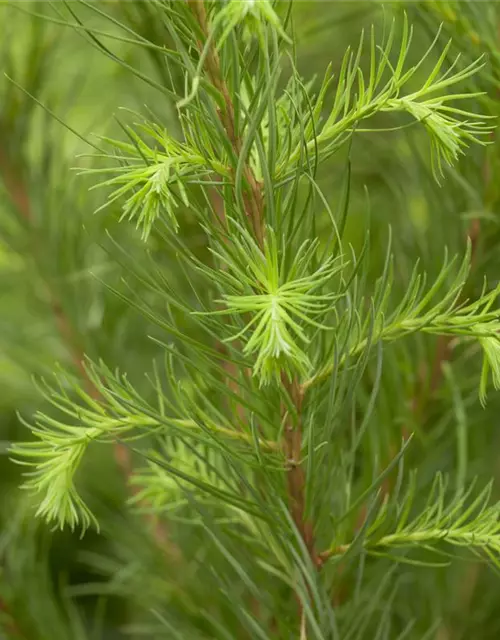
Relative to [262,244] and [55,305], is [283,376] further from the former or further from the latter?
[55,305]

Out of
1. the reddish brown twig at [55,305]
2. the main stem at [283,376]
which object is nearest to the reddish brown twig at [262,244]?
the main stem at [283,376]

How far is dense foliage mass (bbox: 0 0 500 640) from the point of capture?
0.23m

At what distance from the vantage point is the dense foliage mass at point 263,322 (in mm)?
226

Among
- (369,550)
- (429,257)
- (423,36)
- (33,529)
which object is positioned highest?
(423,36)

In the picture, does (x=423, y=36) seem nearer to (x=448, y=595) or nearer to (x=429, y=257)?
(x=429, y=257)

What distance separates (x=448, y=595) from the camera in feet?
1.36

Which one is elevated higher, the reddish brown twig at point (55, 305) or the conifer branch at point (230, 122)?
the conifer branch at point (230, 122)

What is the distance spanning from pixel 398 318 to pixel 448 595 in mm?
228

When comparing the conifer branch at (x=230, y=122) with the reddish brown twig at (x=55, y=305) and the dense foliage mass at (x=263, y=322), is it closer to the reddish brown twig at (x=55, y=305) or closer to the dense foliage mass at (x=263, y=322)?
the dense foliage mass at (x=263, y=322)

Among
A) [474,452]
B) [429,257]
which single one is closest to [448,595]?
[474,452]

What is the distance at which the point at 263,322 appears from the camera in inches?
7.6

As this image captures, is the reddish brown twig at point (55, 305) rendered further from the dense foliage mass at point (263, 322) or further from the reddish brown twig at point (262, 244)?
the reddish brown twig at point (262, 244)

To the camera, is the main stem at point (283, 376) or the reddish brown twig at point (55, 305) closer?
the main stem at point (283, 376)

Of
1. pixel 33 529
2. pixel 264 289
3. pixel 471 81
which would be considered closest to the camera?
pixel 264 289
